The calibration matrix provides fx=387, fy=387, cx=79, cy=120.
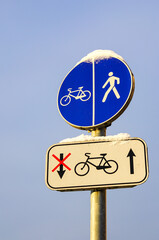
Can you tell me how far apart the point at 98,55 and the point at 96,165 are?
95 cm

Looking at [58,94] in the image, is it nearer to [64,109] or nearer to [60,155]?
[64,109]

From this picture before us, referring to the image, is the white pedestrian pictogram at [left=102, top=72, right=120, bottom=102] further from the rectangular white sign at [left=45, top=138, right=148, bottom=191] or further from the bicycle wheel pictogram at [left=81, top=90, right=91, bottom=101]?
the rectangular white sign at [left=45, top=138, right=148, bottom=191]

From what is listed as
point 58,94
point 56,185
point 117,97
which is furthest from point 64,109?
point 56,185

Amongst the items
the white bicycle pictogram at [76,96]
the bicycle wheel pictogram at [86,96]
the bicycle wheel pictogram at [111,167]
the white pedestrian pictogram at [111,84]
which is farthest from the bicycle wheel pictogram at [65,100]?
the bicycle wheel pictogram at [111,167]

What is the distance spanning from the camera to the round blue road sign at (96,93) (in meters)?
2.66

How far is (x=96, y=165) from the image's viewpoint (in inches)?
94.0

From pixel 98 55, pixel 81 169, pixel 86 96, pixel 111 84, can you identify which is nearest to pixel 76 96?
pixel 86 96

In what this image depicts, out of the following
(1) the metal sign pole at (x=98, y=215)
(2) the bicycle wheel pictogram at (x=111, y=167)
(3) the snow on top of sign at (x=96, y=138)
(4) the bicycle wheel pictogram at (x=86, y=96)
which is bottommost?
(1) the metal sign pole at (x=98, y=215)

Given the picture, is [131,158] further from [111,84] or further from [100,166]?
[111,84]

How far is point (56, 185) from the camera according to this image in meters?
2.43

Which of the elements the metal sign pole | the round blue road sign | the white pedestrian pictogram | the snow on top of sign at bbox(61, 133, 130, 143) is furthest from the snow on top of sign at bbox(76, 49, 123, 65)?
the metal sign pole

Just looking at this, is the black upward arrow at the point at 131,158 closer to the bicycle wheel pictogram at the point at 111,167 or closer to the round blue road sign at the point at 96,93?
the bicycle wheel pictogram at the point at 111,167

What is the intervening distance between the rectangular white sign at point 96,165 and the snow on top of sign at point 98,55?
74 centimetres

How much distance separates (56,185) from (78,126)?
49cm
